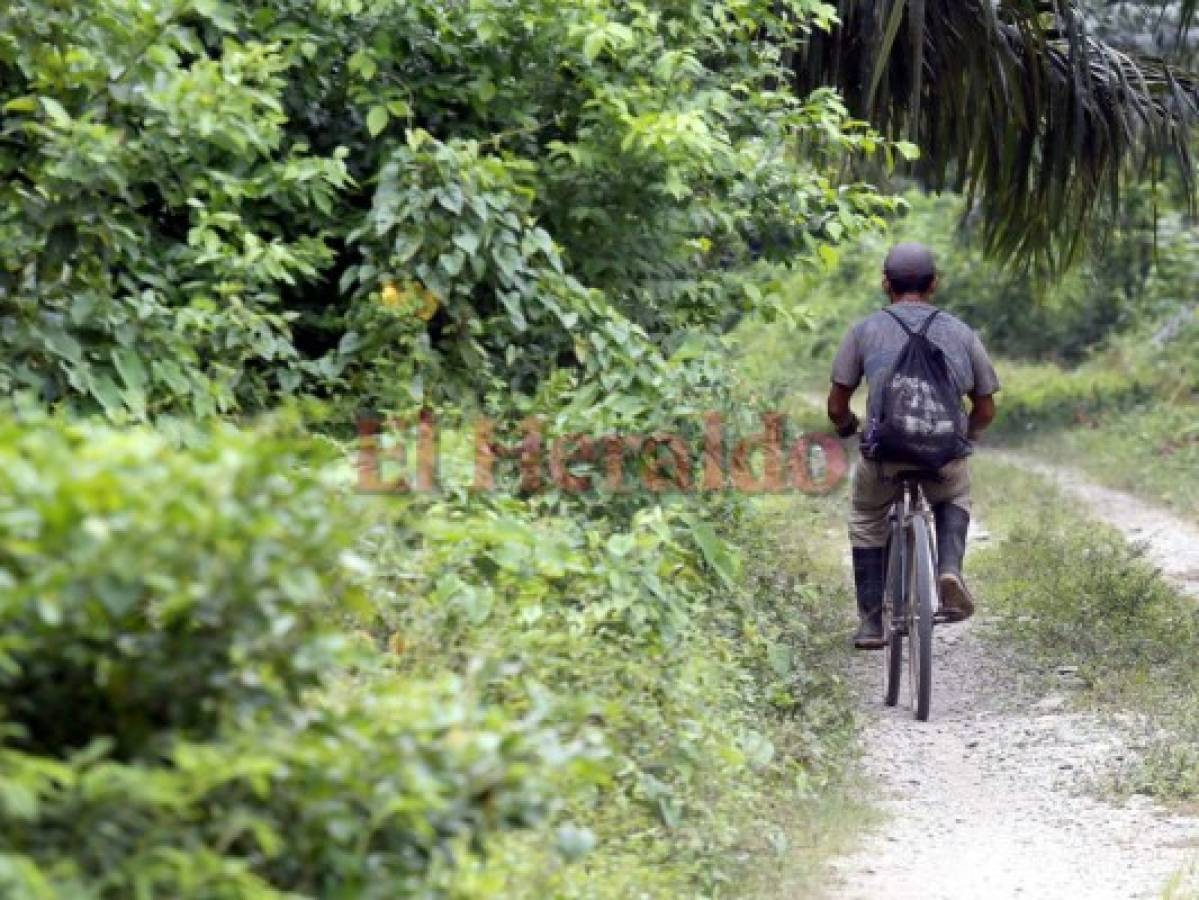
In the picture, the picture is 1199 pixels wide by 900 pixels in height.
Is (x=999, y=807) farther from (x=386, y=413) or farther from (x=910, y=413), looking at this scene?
(x=386, y=413)

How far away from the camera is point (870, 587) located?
7926 mm

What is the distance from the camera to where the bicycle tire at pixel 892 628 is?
7.72m

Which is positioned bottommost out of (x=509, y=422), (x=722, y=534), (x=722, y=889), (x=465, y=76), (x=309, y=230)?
(x=722, y=889)

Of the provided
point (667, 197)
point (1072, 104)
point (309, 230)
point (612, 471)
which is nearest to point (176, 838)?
point (612, 471)

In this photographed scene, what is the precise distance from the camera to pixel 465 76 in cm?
688

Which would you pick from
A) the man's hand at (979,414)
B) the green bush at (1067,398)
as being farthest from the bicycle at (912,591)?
the green bush at (1067,398)

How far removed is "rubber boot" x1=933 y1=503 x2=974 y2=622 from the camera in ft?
24.8

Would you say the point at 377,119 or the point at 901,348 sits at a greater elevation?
the point at 377,119

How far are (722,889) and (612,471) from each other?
1.52m

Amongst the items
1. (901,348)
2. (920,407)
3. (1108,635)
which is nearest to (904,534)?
(920,407)

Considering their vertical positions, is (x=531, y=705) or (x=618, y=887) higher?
(x=531, y=705)

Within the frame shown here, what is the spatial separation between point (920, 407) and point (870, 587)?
0.91 m

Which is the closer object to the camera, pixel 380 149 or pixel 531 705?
pixel 531 705

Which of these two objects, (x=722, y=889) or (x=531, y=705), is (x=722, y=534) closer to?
(x=722, y=889)
